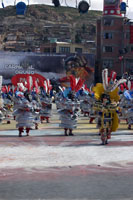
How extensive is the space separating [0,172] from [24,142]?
20.6 ft

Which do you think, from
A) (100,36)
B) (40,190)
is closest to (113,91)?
(40,190)

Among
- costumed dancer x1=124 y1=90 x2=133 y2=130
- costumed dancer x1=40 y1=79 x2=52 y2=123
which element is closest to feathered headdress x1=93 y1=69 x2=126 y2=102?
costumed dancer x1=124 y1=90 x2=133 y2=130

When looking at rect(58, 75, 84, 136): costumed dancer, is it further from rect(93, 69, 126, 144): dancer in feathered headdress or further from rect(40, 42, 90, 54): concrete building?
rect(40, 42, 90, 54): concrete building

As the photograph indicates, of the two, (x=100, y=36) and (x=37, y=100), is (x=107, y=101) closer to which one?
(x=37, y=100)

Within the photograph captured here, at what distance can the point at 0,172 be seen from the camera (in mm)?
13188

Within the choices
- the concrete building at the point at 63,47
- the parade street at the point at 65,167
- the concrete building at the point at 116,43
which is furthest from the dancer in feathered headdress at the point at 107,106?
the concrete building at the point at 63,47

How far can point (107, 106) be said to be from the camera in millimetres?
18828

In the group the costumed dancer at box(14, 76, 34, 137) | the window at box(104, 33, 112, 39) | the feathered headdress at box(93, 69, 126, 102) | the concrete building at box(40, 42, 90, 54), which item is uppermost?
the window at box(104, 33, 112, 39)

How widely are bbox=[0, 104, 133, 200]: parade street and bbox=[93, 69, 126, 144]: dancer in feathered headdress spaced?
23.5 inches

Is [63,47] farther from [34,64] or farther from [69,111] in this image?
[69,111]

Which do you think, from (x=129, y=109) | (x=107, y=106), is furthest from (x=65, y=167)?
(x=129, y=109)

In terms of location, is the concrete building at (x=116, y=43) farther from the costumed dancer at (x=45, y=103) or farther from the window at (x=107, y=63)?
the costumed dancer at (x=45, y=103)

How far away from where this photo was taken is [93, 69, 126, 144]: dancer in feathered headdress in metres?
18.7

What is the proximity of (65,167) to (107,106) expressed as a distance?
17.6 ft
